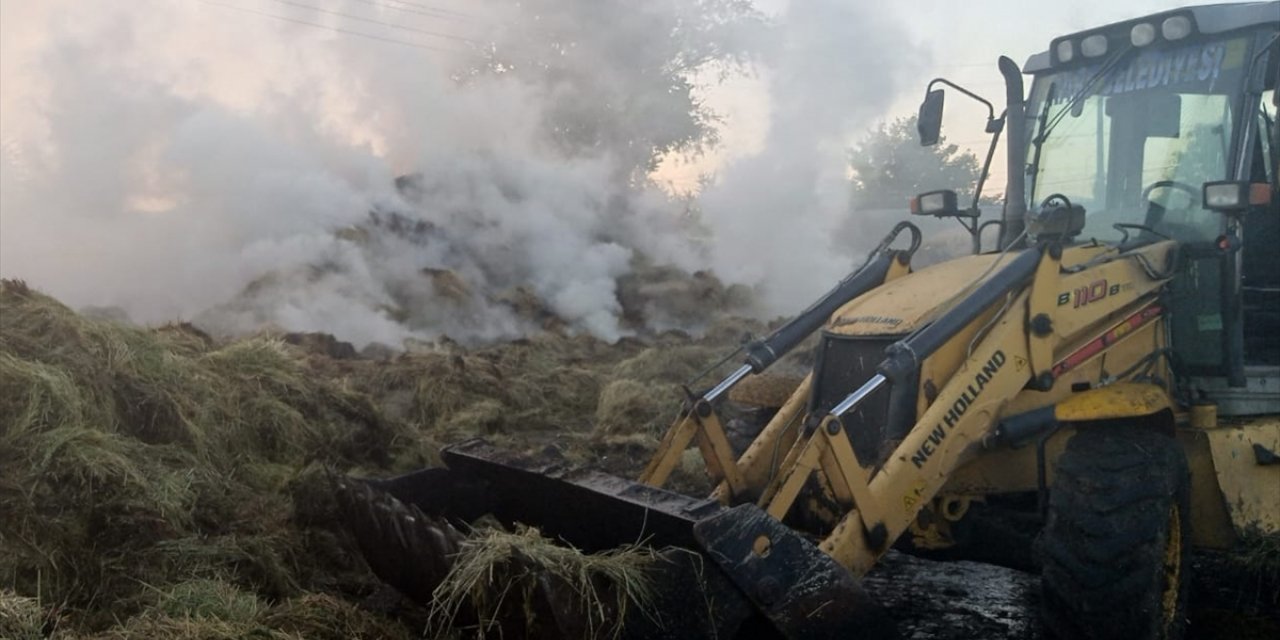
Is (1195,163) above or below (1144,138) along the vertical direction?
below

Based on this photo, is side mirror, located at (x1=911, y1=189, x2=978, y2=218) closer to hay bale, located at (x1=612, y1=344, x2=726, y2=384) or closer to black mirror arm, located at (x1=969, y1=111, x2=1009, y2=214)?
black mirror arm, located at (x1=969, y1=111, x2=1009, y2=214)

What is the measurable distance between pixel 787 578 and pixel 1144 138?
372 cm

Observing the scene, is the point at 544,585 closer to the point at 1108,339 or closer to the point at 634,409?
the point at 1108,339

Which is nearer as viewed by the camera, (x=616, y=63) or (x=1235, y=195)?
(x=1235, y=195)

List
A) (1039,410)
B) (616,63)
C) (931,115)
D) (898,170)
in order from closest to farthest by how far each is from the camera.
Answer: (1039,410) → (931,115) → (616,63) → (898,170)

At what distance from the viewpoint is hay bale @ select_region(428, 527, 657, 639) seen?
4234 millimetres

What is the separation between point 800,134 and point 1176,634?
23.8 metres

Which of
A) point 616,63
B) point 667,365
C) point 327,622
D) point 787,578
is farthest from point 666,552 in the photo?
point 616,63

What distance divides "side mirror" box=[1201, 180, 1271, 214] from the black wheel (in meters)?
1.26

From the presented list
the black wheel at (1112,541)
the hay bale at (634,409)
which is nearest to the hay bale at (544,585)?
the black wheel at (1112,541)

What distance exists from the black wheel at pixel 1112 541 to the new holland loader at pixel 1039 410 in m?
0.01

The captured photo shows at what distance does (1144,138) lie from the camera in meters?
6.64

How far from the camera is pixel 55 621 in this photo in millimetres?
4539

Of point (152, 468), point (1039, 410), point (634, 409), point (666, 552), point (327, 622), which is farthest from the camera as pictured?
point (634, 409)
